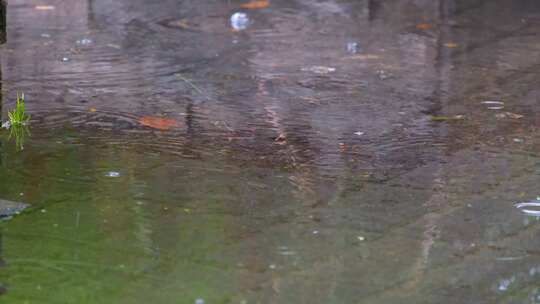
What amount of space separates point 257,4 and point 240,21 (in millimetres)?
626

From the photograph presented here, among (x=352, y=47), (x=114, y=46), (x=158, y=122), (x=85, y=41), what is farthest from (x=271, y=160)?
(x=85, y=41)

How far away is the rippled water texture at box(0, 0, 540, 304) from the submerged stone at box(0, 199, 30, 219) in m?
0.07

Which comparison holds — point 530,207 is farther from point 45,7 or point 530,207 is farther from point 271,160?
point 45,7

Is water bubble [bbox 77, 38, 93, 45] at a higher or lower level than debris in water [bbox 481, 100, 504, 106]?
higher

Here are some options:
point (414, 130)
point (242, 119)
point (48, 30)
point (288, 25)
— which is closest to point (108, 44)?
point (48, 30)

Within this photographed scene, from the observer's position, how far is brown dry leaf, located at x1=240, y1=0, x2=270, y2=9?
7.44m

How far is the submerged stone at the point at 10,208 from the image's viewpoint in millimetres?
3459

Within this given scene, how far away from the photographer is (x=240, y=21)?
6941 mm

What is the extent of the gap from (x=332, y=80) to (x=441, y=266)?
8.01 feet

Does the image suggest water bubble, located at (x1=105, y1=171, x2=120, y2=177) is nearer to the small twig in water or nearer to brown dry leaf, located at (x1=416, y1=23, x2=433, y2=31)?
the small twig in water

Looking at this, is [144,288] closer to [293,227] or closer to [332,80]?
[293,227]

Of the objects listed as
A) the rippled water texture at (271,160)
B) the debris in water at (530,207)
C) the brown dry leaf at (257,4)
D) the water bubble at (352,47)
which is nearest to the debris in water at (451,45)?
the rippled water texture at (271,160)

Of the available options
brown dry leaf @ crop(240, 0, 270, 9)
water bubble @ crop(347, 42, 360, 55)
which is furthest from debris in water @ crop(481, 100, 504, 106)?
brown dry leaf @ crop(240, 0, 270, 9)

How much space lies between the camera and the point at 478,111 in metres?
4.87
